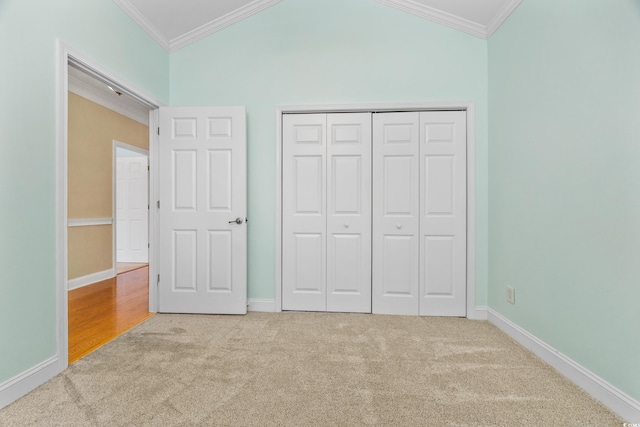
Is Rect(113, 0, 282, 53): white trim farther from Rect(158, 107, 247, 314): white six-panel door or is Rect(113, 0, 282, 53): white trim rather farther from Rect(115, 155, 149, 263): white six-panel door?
Rect(115, 155, 149, 263): white six-panel door

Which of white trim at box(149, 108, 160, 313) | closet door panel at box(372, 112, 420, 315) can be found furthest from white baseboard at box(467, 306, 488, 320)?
white trim at box(149, 108, 160, 313)

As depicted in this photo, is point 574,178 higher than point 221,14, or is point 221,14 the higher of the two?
point 221,14

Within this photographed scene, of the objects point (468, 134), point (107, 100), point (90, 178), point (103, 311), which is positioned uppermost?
point (107, 100)

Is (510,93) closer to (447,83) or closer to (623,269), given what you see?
(447,83)

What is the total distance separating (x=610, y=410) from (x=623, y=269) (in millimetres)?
721

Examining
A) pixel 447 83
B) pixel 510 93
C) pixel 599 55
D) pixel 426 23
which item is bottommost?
pixel 599 55

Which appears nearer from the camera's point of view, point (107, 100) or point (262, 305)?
point (262, 305)

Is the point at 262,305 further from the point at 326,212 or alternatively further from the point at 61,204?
the point at 61,204

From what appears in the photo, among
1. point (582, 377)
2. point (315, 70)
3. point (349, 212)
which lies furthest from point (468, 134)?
point (582, 377)

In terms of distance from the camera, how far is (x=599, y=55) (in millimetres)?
1543

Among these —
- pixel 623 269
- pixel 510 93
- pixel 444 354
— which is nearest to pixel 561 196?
pixel 623 269

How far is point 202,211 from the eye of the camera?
2.80 metres

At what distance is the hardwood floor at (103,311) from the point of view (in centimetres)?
223

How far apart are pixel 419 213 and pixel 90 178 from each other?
4.44 metres
